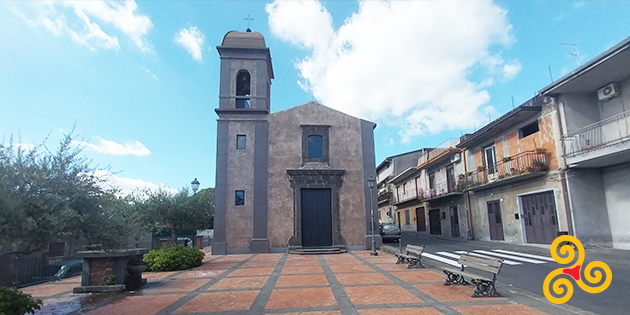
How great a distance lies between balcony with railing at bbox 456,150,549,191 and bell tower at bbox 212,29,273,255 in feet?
39.8

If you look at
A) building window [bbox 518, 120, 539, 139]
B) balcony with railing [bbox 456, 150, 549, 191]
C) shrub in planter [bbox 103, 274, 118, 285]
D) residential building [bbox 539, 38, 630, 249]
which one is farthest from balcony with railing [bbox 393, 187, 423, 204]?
shrub in planter [bbox 103, 274, 118, 285]

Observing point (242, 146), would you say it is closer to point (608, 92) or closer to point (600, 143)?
point (600, 143)

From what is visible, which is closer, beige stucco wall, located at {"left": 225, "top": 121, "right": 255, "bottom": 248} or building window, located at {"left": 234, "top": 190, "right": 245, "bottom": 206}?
beige stucco wall, located at {"left": 225, "top": 121, "right": 255, "bottom": 248}

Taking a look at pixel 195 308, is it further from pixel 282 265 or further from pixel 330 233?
pixel 330 233

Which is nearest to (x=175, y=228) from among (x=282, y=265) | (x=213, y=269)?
(x=213, y=269)

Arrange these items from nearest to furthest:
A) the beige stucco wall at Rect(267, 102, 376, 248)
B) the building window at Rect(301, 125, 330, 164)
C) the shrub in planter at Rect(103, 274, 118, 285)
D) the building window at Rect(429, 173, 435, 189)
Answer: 1. the shrub in planter at Rect(103, 274, 118, 285)
2. the beige stucco wall at Rect(267, 102, 376, 248)
3. the building window at Rect(301, 125, 330, 164)
4. the building window at Rect(429, 173, 435, 189)

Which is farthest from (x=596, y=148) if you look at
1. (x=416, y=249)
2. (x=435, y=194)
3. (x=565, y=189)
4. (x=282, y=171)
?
(x=435, y=194)

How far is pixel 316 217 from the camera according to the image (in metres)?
17.1

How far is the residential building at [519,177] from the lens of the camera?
14.9 m

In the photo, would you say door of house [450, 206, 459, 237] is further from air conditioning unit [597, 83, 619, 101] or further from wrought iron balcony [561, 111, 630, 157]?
air conditioning unit [597, 83, 619, 101]

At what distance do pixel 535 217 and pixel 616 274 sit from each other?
7941 millimetres

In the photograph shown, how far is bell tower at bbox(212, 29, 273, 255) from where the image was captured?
16.4m

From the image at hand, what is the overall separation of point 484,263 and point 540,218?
11.4 m

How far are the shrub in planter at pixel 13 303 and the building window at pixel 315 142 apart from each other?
1337 centimetres
